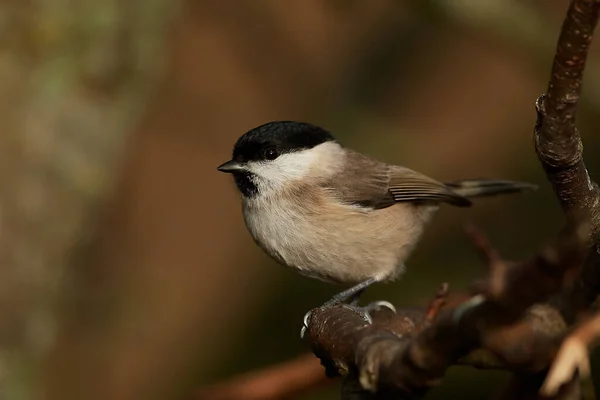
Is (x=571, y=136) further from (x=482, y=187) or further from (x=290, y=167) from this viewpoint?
(x=482, y=187)

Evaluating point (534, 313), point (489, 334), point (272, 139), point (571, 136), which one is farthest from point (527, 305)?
point (272, 139)

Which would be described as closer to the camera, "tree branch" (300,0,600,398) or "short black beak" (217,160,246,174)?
"tree branch" (300,0,600,398)

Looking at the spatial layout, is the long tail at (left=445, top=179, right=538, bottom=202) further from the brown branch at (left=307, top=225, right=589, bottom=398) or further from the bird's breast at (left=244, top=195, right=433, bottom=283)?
the brown branch at (left=307, top=225, right=589, bottom=398)

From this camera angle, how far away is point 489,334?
1031 millimetres

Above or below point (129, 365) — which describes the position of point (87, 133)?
above

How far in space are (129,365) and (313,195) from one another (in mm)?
2884

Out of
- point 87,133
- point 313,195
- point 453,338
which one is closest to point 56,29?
point 87,133

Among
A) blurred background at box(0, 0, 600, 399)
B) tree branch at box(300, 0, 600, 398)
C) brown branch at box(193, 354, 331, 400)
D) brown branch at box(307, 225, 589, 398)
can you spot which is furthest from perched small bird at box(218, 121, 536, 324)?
brown branch at box(307, 225, 589, 398)

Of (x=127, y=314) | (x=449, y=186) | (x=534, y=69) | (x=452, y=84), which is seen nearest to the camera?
(x=449, y=186)

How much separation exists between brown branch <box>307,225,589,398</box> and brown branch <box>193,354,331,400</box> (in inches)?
26.2

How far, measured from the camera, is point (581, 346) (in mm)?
1036

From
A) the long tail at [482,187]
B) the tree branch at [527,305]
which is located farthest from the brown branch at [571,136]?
the long tail at [482,187]

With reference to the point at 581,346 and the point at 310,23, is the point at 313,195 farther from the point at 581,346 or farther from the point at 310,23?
the point at 310,23

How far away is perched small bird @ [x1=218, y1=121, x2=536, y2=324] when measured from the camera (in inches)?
108
